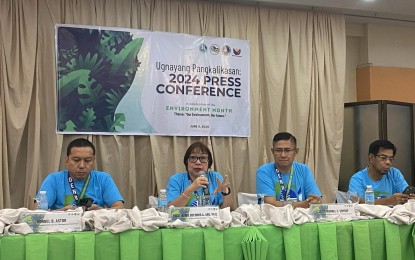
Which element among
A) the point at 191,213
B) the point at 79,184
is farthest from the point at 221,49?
the point at 191,213

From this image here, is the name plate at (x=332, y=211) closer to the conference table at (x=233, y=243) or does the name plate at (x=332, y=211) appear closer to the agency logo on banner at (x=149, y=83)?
the conference table at (x=233, y=243)

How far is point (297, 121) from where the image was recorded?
4.77 meters

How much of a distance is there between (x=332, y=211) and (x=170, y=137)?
6.76ft

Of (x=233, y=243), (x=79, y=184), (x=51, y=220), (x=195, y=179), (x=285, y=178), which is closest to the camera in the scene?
(x=51, y=220)

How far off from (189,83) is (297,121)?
3.62 feet

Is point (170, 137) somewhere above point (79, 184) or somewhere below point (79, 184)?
above

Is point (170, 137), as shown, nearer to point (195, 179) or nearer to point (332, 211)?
point (195, 179)

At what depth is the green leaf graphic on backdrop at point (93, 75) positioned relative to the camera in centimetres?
400

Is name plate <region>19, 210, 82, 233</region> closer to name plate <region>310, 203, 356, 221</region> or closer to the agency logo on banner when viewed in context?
name plate <region>310, 203, 356, 221</region>

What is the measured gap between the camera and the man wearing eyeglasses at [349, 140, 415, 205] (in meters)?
3.67

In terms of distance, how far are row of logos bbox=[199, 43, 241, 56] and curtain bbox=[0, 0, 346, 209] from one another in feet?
0.43

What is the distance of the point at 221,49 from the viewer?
452 centimetres

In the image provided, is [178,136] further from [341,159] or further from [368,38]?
[368,38]

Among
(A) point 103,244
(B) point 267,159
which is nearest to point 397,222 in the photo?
(A) point 103,244
